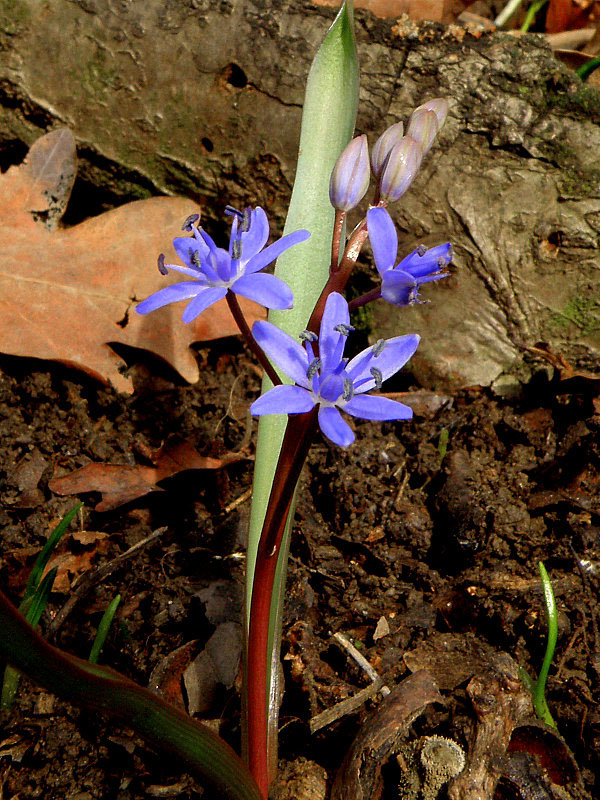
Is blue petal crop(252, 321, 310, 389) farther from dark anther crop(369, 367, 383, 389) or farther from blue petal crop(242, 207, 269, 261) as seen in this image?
blue petal crop(242, 207, 269, 261)

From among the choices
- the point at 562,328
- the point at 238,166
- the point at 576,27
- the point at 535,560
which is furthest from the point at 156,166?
the point at 576,27

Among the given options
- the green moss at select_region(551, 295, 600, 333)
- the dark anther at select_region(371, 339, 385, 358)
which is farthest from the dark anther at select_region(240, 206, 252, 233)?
the green moss at select_region(551, 295, 600, 333)

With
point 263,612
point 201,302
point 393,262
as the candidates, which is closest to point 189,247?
point 201,302

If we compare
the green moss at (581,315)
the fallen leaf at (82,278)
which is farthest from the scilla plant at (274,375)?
the green moss at (581,315)

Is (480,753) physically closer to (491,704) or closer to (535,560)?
(491,704)

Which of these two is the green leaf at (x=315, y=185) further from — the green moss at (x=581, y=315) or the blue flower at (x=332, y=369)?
the green moss at (x=581, y=315)
